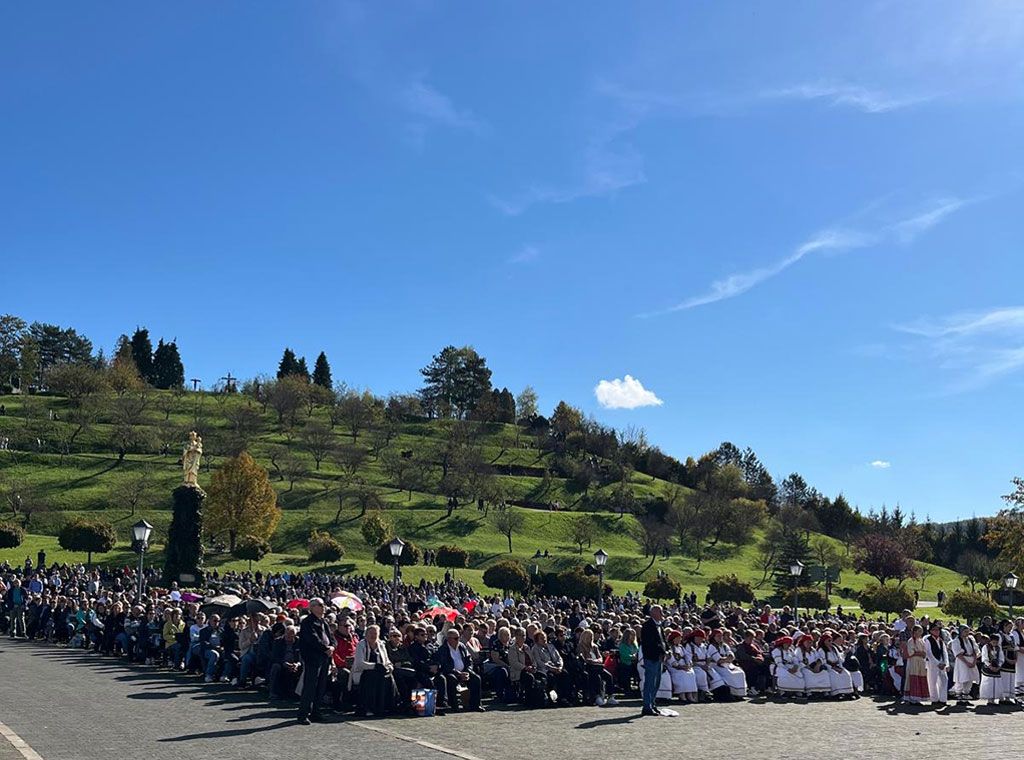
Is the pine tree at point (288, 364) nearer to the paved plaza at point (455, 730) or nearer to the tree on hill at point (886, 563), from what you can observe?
the tree on hill at point (886, 563)

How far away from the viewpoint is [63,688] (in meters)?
16.5

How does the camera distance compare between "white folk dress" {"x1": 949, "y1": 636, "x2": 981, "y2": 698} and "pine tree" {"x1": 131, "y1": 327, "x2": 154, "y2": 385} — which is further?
"pine tree" {"x1": 131, "y1": 327, "x2": 154, "y2": 385}

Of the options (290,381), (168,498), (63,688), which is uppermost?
(290,381)

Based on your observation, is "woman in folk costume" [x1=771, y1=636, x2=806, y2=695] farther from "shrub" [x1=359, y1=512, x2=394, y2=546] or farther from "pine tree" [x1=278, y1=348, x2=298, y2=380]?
"pine tree" [x1=278, y1=348, x2=298, y2=380]

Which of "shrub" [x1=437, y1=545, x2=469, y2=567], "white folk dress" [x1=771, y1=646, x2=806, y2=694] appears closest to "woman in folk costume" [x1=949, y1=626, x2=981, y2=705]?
"white folk dress" [x1=771, y1=646, x2=806, y2=694]

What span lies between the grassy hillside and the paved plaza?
43.3 metres

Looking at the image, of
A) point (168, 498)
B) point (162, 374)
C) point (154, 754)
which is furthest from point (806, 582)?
point (162, 374)

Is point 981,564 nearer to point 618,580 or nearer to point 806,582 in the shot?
point 806,582

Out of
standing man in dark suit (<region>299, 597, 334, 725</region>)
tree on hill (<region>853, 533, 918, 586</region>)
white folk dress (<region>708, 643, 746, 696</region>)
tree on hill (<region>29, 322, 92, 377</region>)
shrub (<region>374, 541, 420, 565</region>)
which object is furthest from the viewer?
tree on hill (<region>29, 322, 92, 377</region>)

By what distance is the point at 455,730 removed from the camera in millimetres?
13367

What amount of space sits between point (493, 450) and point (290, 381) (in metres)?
30.5

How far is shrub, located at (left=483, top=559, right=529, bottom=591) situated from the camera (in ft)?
180

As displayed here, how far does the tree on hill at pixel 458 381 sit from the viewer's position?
157875mm

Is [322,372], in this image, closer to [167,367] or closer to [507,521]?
[167,367]
